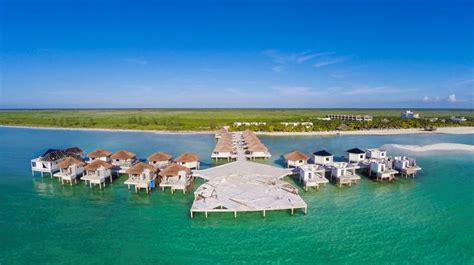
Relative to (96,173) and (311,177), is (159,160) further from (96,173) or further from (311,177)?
(311,177)

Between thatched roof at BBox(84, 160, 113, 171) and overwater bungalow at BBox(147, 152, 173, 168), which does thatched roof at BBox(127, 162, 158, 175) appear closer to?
thatched roof at BBox(84, 160, 113, 171)

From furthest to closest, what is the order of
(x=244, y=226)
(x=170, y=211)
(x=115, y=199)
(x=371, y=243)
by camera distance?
(x=115, y=199), (x=170, y=211), (x=244, y=226), (x=371, y=243)

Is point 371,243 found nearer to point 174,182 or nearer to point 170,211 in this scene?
point 170,211

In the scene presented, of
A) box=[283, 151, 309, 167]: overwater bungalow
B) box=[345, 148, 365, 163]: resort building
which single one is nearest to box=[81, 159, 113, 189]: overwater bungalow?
box=[283, 151, 309, 167]: overwater bungalow

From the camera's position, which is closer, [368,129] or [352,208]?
[352,208]

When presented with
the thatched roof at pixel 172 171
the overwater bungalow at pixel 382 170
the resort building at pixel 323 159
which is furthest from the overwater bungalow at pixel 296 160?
the thatched roof at pixel 172 171

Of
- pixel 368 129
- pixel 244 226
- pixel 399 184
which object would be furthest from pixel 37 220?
pixel 368 129

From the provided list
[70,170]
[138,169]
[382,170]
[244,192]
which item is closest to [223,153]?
[138,169]
